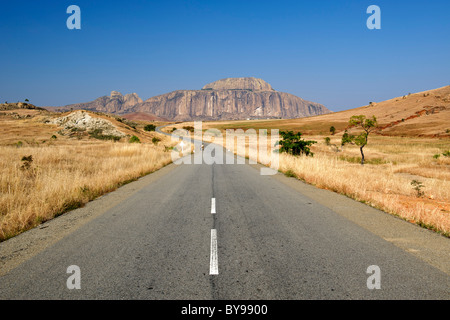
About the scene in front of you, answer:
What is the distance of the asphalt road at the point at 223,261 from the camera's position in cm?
317

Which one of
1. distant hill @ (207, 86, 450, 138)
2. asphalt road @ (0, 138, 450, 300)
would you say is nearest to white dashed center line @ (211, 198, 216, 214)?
asphalt road @ (0, 138, 450, 300)

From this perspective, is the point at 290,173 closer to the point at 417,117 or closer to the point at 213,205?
the point at 213,205

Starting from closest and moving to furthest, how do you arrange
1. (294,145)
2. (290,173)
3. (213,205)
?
(213,205)
(290,173)
(294,145)

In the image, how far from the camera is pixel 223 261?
12.9ft

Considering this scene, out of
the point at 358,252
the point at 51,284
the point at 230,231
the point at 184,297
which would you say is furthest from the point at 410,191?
the point at 51,284

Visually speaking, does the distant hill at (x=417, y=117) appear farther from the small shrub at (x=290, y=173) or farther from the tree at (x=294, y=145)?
the small shrub at (x=290, y=173)

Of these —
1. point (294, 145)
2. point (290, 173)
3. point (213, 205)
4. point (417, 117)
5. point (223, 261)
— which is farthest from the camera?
point (417, 117)

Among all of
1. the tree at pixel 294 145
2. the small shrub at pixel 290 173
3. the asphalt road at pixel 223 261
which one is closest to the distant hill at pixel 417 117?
the tree at pixel 294 145

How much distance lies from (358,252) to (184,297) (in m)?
3.01

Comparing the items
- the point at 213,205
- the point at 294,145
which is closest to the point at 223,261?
the point at 213,205

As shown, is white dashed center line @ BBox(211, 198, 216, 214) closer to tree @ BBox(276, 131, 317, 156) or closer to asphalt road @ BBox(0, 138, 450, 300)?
asphalt road @ BBox(0, 138, 450, 300)

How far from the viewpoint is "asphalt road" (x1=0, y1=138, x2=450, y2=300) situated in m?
3.17
